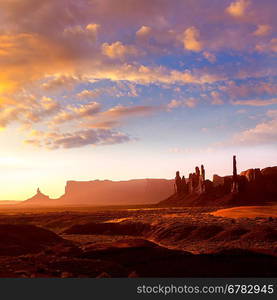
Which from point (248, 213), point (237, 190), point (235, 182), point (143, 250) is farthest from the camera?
point (235, 182)

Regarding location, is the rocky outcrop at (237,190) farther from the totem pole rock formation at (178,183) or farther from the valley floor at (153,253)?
the valley floor at (153,253)

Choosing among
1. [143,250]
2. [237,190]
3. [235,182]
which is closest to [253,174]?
[235,182]

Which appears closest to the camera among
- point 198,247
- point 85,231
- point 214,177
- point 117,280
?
point 117,280

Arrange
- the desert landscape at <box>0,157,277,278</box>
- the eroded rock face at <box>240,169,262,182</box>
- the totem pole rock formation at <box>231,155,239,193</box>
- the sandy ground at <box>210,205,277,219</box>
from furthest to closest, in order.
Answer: the eroded rock face at <box>240,169,262,182</box> < the totem pole rock formation at <box>231,155,239,193</box> < the sandy ground at <box>210,205,277,219</box> < the desert landscape at <box>0,157,277,278</box>

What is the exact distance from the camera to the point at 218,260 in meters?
22.6

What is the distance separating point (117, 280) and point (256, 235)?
1075 inches

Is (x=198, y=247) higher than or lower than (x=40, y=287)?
lower

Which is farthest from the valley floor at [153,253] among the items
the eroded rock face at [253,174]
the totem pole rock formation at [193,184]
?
the totem pole rock formation at [193,184]

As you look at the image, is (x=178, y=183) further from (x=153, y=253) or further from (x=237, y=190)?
(x=153, y=253)

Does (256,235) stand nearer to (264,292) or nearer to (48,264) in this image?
(48,264)

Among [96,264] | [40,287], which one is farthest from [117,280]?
[96,264]

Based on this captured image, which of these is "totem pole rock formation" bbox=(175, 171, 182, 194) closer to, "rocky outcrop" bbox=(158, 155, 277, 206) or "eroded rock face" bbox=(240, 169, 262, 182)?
"rocky outcrop" bbox=(158, 155, 277, 206)

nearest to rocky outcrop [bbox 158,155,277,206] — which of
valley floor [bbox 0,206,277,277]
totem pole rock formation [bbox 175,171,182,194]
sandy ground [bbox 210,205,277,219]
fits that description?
totem pole rock formation [bbox 175,171,182,194]

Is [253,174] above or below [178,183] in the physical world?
above
